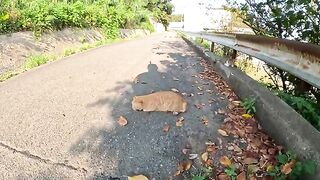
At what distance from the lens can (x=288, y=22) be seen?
4.75 metres

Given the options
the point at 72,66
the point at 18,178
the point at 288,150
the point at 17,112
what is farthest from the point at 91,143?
the point at 72,66

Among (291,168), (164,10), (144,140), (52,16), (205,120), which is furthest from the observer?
(164,10)

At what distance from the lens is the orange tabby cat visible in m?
3.31

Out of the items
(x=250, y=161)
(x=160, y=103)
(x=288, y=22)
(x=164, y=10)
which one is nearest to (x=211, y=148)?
(x=250, y=161)

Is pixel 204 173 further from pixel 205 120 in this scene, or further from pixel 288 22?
pixel 288 22

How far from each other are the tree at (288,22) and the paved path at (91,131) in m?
1.21

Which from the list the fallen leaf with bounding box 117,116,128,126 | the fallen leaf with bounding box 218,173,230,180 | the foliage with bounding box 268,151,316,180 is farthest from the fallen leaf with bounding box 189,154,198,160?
the fallen leaf with bounding box 117,116,128,126

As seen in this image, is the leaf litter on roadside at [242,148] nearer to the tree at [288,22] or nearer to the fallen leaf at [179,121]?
the fallen leaf at [179,121]

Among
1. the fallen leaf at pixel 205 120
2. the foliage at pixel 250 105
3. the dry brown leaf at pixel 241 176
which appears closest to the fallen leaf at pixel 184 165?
the dry brown leaf at pixel 241 176

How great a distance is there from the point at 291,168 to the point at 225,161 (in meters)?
0.47

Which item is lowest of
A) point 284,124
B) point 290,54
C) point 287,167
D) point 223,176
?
point 223,176

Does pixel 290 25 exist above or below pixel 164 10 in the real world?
above

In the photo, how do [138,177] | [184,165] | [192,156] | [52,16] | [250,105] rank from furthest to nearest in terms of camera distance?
[52,16], [250,105], [192,156], [184,165], [138,177]

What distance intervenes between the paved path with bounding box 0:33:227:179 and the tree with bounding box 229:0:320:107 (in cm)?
121
